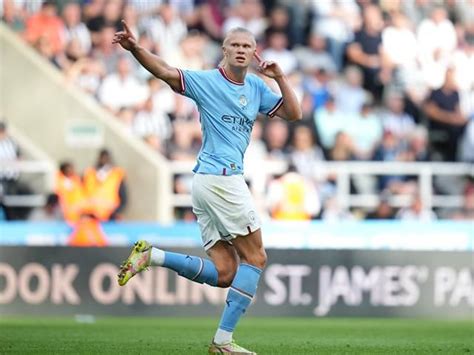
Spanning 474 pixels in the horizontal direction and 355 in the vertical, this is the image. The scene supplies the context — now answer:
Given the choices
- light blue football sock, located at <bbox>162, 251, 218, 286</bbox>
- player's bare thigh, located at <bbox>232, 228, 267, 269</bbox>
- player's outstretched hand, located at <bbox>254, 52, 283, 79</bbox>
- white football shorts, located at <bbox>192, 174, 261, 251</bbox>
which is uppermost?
player's outstretched hand, located at <bbox>254, 52, 283, 79</bbox>

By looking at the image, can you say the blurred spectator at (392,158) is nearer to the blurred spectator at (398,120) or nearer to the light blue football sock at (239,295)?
the blurred spectator at (398,120)

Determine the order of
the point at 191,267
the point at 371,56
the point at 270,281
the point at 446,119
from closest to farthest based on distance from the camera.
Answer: the point at 191,267 < the point at 270,281 < the point at 446,119 < the point at 371,56

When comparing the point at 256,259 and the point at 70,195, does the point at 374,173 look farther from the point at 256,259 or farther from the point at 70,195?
the point at 256,259

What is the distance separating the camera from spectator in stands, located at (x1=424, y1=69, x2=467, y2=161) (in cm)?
2128

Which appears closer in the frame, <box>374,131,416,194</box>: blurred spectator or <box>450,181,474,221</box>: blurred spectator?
<box>450,181,474,221</box>: blurred spectator

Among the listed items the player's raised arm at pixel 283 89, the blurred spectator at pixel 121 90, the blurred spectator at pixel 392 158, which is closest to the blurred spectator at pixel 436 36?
the blurred spectator at pixel 392 158

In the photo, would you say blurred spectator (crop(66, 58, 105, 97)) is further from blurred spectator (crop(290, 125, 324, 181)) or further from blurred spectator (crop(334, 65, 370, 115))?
blurred spectator (crop(334, 65, 370, 115))

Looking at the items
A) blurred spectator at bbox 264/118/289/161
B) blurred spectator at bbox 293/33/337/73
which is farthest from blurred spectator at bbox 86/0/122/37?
blurred spectator at bbox 264/118/289/161

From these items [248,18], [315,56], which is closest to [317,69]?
[315,56]

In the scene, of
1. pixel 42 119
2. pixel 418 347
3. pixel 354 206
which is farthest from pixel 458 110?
pixel 418 347

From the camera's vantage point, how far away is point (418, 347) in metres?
11.5

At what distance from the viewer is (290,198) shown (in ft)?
62.3

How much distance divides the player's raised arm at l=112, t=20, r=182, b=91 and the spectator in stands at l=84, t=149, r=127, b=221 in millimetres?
9422

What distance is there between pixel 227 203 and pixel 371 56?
12437 mm
